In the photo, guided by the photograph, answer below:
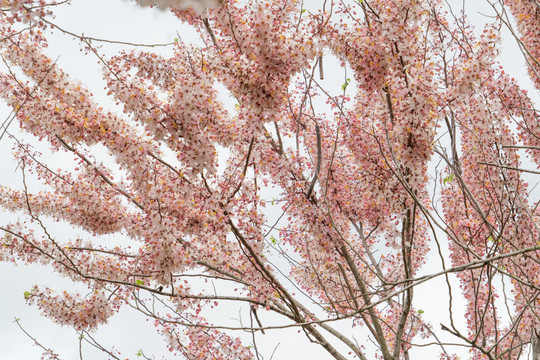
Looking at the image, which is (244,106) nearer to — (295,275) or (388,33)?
(388,33)

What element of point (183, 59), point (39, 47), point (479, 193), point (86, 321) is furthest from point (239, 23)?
point (86, 321)

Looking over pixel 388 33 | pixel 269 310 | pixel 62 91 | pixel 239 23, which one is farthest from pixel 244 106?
pixel 62 91

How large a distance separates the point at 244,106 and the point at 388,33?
162cm

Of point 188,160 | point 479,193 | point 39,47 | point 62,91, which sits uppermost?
point 39,47

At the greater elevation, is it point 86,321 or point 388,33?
point 388,33

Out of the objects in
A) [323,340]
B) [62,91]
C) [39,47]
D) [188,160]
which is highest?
[39,47]

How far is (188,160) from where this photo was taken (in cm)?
367

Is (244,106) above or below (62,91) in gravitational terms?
below

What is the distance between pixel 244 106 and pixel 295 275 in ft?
14.3

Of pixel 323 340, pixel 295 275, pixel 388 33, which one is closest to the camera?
pixel 388 33

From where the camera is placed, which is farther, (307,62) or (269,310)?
(269,310)

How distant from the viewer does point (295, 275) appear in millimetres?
7711

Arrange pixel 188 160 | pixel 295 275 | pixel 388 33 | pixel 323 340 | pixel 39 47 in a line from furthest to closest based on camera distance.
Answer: pixel 295 275 < pixel 39 47 < pixel 323 340 < pixel 388 33 < pixel 188 160

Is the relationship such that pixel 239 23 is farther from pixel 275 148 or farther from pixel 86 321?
pixel 86 321
